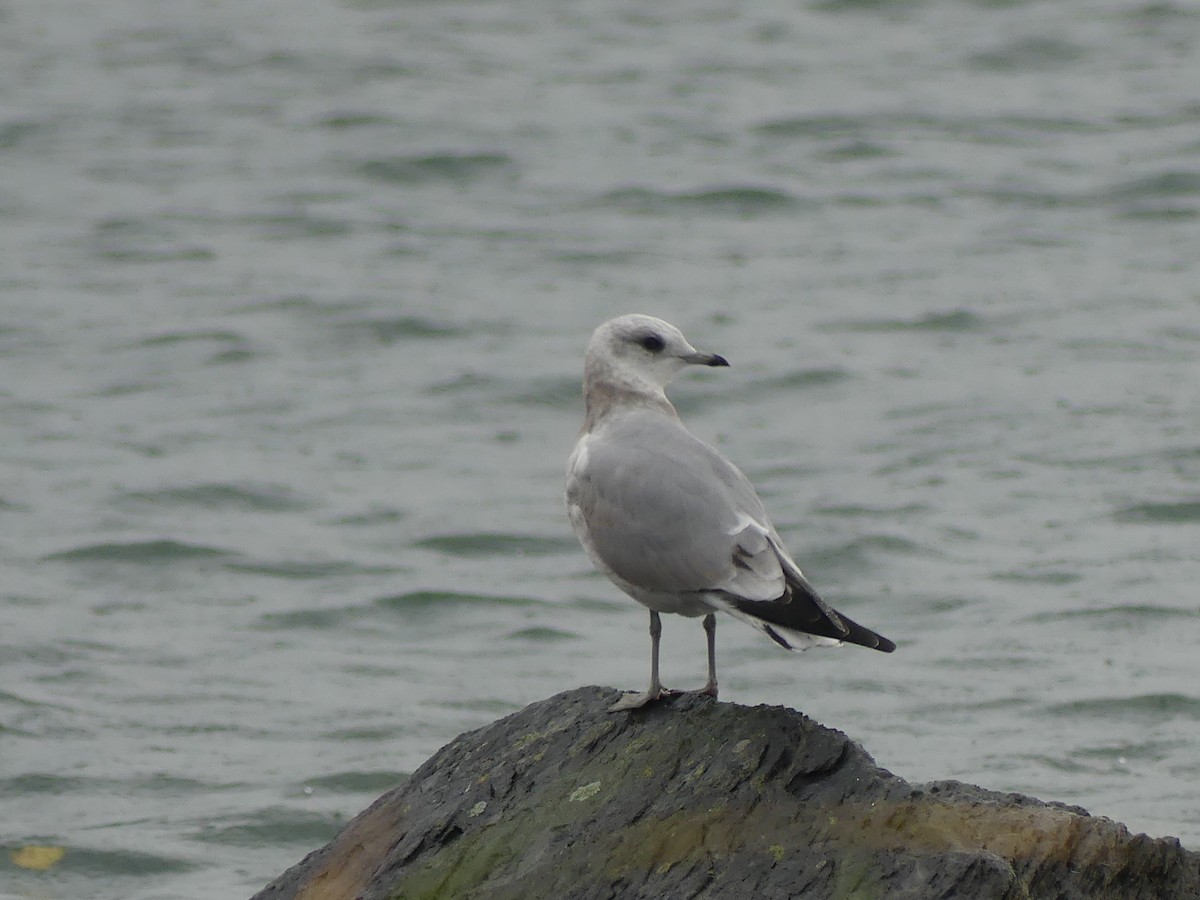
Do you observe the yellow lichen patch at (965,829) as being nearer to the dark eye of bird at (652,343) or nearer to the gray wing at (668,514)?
the gray wing at (668,514)

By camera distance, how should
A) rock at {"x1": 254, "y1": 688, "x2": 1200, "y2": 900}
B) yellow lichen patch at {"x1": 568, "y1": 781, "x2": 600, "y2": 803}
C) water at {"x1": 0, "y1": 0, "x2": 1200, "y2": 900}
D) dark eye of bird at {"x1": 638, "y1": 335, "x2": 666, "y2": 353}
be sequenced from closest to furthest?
rock at {"x1": 254, "y1": 688, "x2": 1200, "y2": 900}, yellow lichen patch at {"x1": 568, "y1": 781, "x2": 600, "y2": 803}, dark eye of bird at {"x1": 638, "y1": 335, "x2": 666, "y2": 353}, water at {"x1": 0, "y1": 0, "x2": 1200, "y2": 900}

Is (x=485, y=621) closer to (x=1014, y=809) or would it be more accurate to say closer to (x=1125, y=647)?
(x=1125, y=647)

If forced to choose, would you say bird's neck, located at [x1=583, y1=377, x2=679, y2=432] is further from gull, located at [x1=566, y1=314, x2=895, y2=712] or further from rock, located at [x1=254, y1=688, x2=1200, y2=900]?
rock, located at [x1=254, y1=688, x2=1200, y2=900]

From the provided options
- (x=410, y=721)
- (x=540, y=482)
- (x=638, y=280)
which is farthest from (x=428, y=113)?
(x=410, y=721)

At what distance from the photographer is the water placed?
34.0 ft

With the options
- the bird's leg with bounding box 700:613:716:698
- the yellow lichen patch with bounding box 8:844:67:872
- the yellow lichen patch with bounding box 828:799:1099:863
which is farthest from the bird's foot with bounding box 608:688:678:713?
the yellow lichen patch with bounding box 8:844:67:872

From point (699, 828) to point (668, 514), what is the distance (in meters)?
0.93

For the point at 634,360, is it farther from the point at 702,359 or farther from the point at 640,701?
the point at 640,701

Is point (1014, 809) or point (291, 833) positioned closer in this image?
point (1014, 809)

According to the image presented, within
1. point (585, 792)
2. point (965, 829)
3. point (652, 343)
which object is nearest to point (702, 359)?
point (652, 343)

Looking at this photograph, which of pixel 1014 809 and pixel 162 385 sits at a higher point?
pixel 1014 809

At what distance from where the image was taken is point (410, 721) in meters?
10.5

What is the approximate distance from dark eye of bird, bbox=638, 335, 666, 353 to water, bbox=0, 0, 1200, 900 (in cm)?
350

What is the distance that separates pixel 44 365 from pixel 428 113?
6.97 metres
